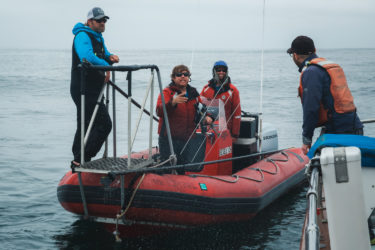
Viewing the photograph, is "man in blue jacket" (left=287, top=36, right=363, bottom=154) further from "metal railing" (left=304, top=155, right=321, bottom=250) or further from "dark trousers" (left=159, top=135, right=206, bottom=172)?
"dark trousers" (left=159, top=135, right=206, bottom=172)

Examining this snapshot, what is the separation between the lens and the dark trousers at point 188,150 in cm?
499

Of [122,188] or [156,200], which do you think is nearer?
[122,188]

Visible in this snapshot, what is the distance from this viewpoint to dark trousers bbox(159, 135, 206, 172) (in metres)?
4.99

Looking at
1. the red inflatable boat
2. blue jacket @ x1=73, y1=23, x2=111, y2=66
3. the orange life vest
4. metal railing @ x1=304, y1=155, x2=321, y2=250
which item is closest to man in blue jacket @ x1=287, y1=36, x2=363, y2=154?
the orange life vest

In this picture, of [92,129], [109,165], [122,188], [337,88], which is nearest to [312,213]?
[337,88]

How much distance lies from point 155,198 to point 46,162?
507 cm

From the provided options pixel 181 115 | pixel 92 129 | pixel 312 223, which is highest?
pixel 181 115

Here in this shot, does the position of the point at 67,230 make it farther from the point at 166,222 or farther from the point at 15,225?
the point at 166,222

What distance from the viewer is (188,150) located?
16.6 ft

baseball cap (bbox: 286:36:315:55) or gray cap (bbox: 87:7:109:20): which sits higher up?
gray cap (bbox: 87:7:109:20)

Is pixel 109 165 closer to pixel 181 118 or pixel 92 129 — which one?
pixel 92 129

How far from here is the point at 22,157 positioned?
30.2 ft

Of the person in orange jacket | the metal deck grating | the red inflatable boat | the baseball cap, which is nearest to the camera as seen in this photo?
the baseball cap

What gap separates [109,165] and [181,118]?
1028 millimetres
